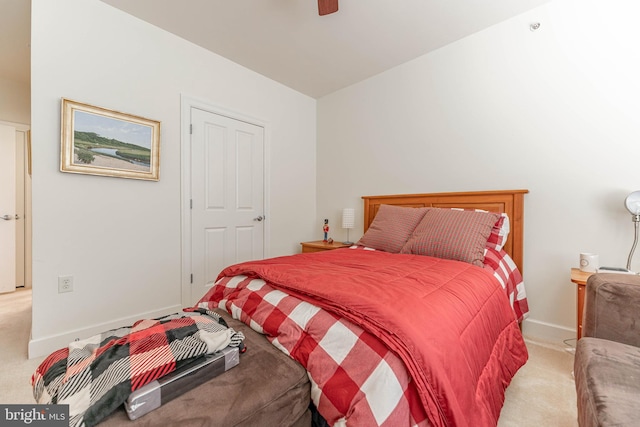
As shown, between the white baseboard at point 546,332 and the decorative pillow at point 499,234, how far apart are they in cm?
69

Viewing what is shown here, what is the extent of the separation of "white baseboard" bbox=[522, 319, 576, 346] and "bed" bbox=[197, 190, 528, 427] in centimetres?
39

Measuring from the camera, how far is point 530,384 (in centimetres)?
157

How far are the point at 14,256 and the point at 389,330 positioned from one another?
187 inches

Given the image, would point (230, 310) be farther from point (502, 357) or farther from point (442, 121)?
point (442, 121)

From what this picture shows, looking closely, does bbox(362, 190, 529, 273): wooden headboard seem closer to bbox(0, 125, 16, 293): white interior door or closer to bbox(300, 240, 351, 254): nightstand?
bbox(300, 240, 351, 254): nightstand

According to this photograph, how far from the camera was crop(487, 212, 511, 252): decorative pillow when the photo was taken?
2.10m

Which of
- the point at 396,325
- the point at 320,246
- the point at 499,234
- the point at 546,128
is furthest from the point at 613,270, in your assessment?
the point at 320,246

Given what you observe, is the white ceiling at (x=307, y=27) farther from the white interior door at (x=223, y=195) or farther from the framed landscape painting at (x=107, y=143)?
the framed landscape painting at (x=107, y=143)

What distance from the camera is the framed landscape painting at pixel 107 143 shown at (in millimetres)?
2014

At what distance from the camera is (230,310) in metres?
1.39

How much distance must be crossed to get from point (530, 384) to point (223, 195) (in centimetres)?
287

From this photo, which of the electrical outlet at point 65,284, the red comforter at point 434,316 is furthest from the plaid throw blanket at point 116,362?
the electrical outlet at point 65,284

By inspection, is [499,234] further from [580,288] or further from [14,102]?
[14,102]

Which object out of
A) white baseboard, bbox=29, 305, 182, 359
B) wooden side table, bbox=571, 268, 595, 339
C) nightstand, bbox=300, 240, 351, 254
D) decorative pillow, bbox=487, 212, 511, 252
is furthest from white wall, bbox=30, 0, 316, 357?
wooden side table, bbox=571, 268, 595, 339
